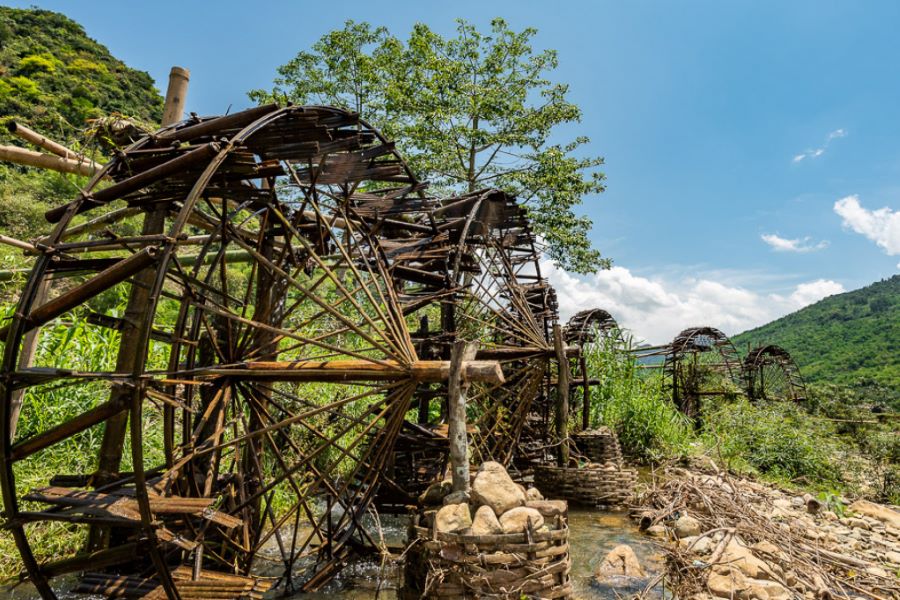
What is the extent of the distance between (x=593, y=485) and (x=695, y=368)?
939 cm

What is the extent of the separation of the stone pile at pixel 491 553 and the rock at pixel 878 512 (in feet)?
23.7

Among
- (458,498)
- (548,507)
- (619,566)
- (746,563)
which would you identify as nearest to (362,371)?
(458,498)

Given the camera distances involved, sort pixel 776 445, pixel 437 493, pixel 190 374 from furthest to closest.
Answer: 1. pixel 776 445
2. pixel 437 493
3. pixel 190 374

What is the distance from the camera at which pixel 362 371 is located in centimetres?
440

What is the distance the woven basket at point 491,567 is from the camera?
11.9 ft

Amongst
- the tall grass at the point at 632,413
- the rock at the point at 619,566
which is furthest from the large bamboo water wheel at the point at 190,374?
the tall grass at the point at 632,413

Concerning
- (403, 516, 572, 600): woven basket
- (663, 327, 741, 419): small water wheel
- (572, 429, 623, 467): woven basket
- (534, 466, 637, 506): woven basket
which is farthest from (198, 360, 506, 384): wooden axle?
(663, 327, 741, 419): small water wheel

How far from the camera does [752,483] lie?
384 inches

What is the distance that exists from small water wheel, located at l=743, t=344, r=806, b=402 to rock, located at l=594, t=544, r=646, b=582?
1366 cm

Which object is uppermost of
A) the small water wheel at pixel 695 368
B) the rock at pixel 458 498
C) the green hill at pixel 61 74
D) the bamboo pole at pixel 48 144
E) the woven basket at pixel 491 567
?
the green hill at pixel 61 74

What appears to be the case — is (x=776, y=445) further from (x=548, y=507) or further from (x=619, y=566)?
(x=548, y=507)

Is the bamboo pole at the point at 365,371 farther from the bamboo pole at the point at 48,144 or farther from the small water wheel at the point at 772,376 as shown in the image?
the small water wheel at the point at 772,376

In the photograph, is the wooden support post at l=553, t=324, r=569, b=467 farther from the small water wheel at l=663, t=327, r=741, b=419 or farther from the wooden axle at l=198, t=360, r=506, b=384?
the small water wheel at l=663, t=327, r=741, b=419

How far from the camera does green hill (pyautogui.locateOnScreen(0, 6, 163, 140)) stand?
2787cm
